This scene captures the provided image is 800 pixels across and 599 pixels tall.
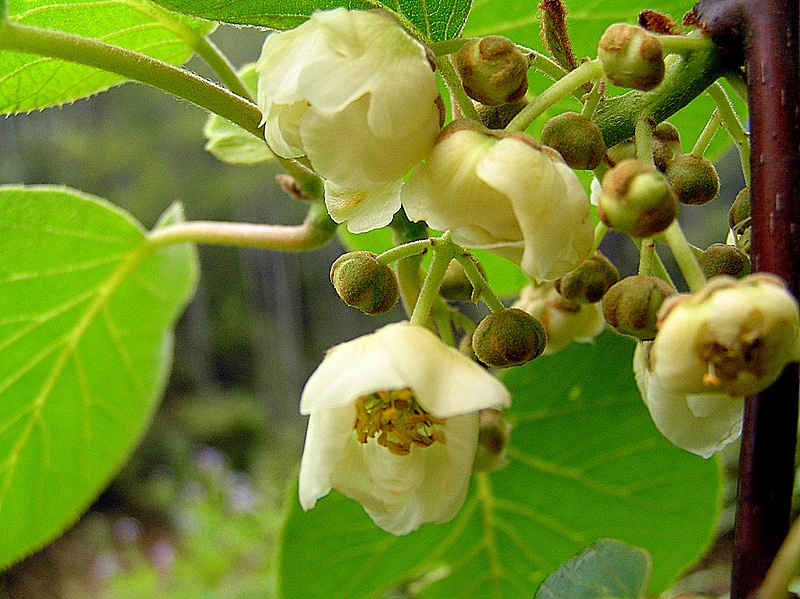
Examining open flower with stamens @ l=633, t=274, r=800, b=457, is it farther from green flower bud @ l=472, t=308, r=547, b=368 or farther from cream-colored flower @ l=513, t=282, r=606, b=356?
cream-colored flower @ l=513, t=282, r=606, b=356

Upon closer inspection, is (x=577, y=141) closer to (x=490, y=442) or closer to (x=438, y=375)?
(x=438, y=375)

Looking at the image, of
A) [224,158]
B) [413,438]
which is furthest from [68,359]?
[413,438]

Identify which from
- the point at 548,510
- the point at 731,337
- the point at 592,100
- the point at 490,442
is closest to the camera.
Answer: the point at 731,337

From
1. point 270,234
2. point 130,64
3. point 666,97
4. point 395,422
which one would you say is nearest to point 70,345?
point 270,234

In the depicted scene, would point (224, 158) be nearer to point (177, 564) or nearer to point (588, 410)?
point (588, 410)

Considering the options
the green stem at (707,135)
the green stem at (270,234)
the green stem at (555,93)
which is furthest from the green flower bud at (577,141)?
the green stem at (270,234)

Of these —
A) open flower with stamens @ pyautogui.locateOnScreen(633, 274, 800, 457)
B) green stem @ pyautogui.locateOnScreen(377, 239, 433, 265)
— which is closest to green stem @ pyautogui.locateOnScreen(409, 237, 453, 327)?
green stem @ pyautogui.locateOnScreen(377, 239, 433, 265)
